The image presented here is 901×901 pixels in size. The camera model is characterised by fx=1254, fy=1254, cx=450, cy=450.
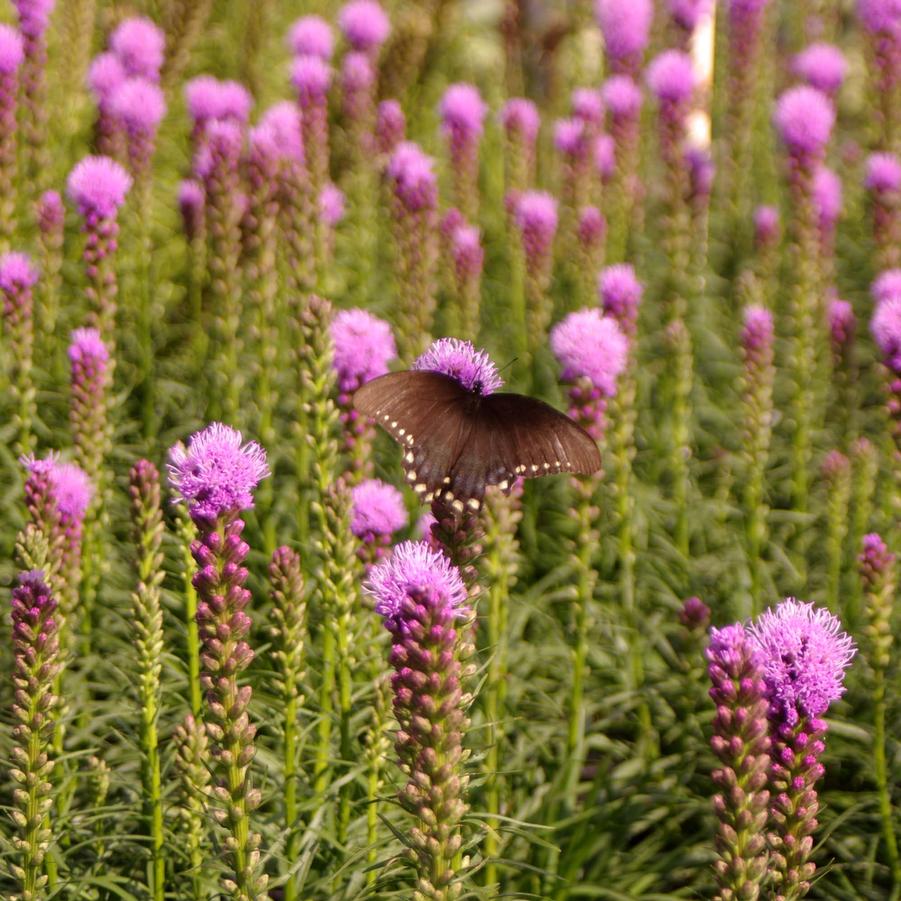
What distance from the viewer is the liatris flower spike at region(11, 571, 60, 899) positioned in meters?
2.28

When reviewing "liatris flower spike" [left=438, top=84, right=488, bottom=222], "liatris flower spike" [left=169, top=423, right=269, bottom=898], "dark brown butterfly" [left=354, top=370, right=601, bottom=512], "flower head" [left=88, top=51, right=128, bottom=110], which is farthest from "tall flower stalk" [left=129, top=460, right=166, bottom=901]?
"liatris flower spike" [left=438, top=84, right=488, bottom=222]

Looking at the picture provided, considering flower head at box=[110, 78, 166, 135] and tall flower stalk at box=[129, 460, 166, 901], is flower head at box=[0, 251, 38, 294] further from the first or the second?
tall flower stalk at box=[129, 460, 166, 901]

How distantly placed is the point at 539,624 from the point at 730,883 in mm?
2117

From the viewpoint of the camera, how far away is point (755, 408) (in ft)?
13.0

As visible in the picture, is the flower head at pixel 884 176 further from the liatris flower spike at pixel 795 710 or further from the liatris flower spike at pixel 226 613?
the liatris flower spike at pixel 226 613

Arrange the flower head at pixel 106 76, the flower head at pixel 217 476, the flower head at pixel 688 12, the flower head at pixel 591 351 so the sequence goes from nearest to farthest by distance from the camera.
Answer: the flower head at pixel 217 476, the flower head at pixel 591 351, the flower head at pixel 106 76, the flower head at pixel 688 12

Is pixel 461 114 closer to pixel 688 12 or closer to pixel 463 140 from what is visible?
pixel 463 140

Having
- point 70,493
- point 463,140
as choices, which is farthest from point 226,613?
point 463,140

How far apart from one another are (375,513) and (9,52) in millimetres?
2439

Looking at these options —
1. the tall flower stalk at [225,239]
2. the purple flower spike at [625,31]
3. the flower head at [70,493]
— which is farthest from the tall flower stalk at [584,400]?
the purple flower spike at [625,31]

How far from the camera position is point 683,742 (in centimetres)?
378

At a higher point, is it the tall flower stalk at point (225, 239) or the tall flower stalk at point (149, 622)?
the tall flower stalk at point (225, 239)

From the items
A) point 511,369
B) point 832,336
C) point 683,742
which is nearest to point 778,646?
point 683,742

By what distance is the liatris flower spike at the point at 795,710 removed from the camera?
2.09 meters
